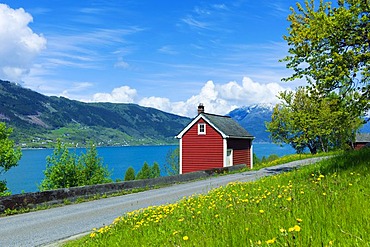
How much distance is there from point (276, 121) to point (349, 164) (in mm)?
57091

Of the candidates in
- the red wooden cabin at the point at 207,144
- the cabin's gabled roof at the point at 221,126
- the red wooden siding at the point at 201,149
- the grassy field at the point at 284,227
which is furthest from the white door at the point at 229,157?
the grassy field at the point at 284,227

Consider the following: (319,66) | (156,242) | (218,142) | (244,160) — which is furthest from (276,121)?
(156,242)

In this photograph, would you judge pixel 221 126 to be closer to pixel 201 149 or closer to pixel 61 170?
pixel 201 149

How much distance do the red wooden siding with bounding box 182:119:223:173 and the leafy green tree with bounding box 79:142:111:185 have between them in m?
12.9

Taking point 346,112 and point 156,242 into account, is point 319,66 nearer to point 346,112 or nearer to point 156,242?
point 346,112

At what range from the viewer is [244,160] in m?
51.1

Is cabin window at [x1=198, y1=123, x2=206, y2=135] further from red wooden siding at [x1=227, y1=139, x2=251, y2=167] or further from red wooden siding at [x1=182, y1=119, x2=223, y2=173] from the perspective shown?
red wooden siding at [x1=227, y1=139, x2=251, y2=167]

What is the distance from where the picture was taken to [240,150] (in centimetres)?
4997

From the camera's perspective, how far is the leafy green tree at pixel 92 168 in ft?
114

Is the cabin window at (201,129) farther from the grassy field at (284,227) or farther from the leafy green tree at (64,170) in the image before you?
the grassy field at (284,227)

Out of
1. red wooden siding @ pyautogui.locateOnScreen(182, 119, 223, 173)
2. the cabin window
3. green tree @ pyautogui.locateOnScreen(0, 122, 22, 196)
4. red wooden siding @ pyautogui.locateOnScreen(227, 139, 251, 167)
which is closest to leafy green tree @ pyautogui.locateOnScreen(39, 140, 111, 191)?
green tree @ pyautogui.locateOnScreen(0, 122, 22, 196)

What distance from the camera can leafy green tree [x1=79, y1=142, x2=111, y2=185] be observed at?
→ 3484 centimetres

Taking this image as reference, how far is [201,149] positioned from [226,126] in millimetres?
4808

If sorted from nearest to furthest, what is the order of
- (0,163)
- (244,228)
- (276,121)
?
(244,228) → (0,163) → (276,121)
